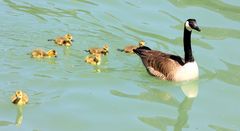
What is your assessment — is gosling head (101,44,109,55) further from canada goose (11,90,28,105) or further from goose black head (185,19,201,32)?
canada goose (11,90,28,105)

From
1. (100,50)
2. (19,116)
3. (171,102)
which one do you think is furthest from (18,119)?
(100,50)

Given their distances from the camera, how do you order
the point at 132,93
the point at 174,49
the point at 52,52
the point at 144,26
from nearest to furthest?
the point at 132,93
the point at 52,52
the point at 174,49
the point at 144,26

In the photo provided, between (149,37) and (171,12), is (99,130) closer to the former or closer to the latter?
(149,37)

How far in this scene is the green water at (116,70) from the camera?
29.7 ft

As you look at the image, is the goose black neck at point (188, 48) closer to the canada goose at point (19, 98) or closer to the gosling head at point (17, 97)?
the canada goose at point (19, 98)

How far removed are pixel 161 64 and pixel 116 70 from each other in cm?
80

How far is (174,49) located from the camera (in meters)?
12.1

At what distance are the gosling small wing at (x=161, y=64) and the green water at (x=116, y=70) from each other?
6.5 inches

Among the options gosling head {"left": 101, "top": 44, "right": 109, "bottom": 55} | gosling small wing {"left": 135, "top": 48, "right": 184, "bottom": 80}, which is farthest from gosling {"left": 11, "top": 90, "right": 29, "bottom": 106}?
gosling small wing {"left": 135, "top": 48, "right": 184, "bottom": 80}

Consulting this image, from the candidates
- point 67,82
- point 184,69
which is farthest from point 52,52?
point 184,69

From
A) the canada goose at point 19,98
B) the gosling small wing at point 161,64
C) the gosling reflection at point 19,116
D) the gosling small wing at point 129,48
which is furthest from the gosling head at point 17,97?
the gosling small wing at point 129,48

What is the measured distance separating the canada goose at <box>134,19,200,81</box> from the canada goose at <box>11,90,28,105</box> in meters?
2.63

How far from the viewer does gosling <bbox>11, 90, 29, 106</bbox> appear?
8.88m

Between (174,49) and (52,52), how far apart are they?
8.64 ft
